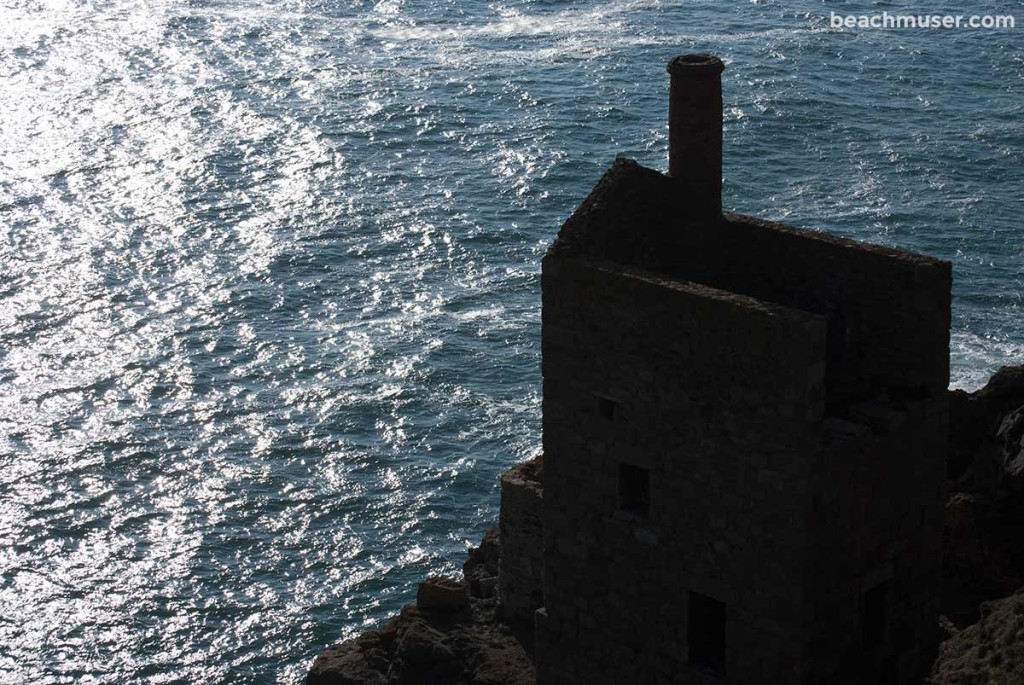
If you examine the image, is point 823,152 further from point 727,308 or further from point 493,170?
point 727,308

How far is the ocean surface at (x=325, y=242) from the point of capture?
70.7 m

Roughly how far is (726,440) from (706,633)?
14.6ft

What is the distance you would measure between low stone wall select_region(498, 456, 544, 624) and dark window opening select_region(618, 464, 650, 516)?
414 inches

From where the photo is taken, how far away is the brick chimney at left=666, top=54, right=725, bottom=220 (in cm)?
3819

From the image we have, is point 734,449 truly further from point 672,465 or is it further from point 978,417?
point 978,417

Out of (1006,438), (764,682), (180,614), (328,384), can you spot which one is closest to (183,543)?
(180,614)

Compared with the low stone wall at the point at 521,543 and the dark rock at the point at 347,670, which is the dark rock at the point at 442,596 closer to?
the low stone wall at the point at 521,543

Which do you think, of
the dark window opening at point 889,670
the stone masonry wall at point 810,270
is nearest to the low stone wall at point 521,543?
the stone masonry wall at point 810,270

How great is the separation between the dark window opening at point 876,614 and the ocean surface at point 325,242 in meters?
30.3

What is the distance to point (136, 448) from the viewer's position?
79.7 metres

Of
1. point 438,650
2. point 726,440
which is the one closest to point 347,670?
point 438,650

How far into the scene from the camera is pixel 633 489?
3622cm

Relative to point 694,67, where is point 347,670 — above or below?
below

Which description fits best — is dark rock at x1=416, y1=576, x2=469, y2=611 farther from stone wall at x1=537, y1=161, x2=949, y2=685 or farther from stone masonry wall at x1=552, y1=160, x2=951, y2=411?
stone masonry wall at x1=552, y1=160, x2=951, y2=411
